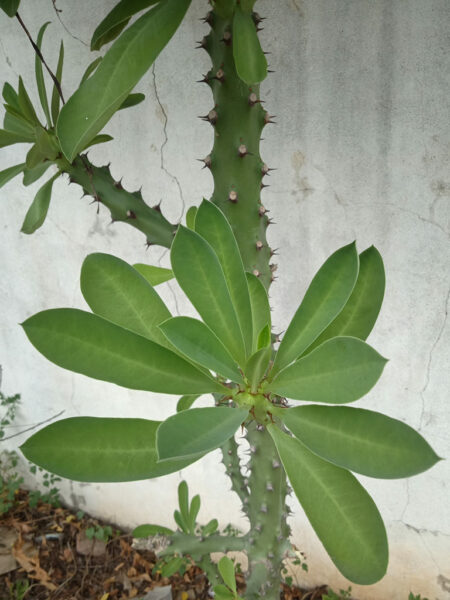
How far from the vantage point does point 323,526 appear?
0.51 meters

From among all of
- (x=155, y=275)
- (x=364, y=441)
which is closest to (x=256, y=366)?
(x=364, y=441)

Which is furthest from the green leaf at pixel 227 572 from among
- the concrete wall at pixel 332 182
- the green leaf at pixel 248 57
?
the green leaf at pixel 248 57

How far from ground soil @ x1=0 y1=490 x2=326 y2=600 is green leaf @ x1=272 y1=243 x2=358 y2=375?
119 cm

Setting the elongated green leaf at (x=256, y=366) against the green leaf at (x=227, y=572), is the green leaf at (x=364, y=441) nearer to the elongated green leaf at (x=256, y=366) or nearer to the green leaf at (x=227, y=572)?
the elongated green leaf at (x=256, y=366)

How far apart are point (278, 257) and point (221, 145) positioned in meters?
0.56

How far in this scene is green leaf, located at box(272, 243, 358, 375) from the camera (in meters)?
0.52

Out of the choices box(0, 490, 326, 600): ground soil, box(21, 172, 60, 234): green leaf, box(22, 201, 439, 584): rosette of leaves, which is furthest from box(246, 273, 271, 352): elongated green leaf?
box(0, 490, 326, 600): ground soil

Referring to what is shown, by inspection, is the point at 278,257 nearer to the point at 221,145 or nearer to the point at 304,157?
the point at 304,157

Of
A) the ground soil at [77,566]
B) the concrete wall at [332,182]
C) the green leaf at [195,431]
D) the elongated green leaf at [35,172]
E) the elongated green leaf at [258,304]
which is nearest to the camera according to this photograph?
the green leaf at [195,431]

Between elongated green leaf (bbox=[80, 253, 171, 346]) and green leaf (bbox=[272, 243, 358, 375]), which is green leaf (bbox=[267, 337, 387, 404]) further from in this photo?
elongated green leaf (bbox=[80, 253, 171, 346])

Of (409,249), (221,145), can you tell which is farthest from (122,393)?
(221,145)

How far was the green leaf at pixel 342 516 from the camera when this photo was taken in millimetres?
488

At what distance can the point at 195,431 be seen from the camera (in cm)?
47

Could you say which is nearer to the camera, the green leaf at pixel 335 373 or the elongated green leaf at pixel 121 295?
the green leaf at pixel 335 373
